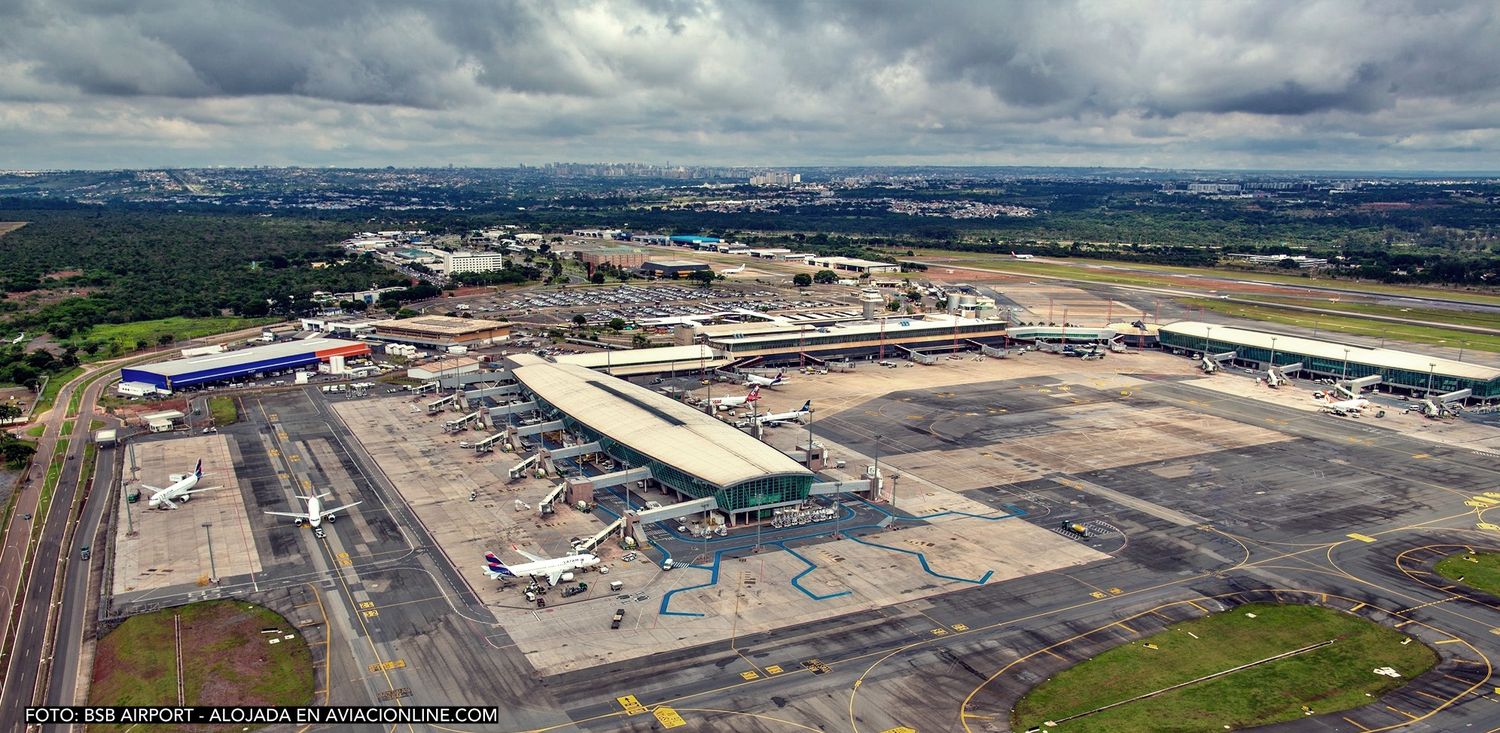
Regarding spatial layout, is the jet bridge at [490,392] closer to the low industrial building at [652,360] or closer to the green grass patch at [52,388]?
the low industrial building at [652,360]

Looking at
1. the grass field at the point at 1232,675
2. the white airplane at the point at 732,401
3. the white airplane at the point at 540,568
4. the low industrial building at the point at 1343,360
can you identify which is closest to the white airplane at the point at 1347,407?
the low industrial building at the point at 1343,360

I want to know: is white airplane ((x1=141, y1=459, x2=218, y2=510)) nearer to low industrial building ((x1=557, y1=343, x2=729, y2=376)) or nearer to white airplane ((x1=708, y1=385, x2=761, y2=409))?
low industrial building ((x1=557, y1=343, x2=729, y2=376))

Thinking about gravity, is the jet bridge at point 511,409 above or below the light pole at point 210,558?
above

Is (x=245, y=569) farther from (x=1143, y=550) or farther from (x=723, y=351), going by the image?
(x=723, y=351)

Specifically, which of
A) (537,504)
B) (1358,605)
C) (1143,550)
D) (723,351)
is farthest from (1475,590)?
(723,351)

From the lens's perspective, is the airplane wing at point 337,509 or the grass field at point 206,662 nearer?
the grass field at point 206,662

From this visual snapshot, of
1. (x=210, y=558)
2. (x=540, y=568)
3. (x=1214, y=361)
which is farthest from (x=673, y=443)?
(x=1214, y=361)

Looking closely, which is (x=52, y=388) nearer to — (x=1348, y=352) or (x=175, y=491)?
(x=175, y=491)
